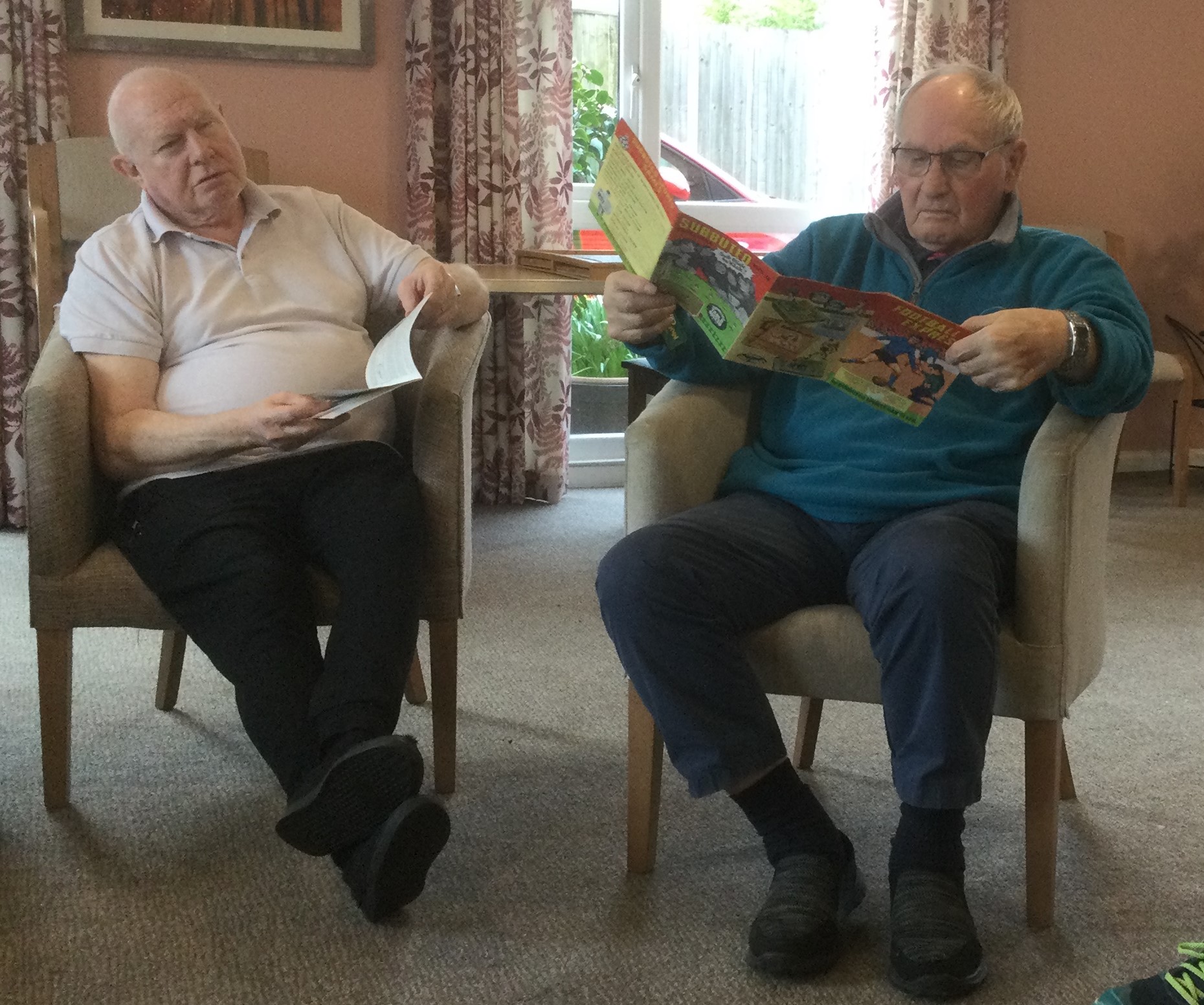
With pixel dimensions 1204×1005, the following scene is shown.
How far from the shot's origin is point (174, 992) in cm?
128

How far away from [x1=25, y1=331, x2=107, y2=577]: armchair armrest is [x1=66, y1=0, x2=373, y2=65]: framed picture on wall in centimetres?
200

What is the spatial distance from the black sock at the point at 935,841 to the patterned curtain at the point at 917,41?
108 inches

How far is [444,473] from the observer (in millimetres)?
1659

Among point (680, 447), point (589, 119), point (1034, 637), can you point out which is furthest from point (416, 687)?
point (589, 119)

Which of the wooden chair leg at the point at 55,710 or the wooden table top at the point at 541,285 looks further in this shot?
the wooden table top at the point at 541,285

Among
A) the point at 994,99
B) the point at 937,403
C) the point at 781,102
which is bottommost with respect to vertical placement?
the point at 937,403

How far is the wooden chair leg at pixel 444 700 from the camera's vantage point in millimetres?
1695

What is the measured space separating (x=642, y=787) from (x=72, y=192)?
6.47 ft

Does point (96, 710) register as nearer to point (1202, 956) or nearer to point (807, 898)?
point (807, 898)

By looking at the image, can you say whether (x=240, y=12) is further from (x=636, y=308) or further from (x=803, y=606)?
(x=803, y=606)

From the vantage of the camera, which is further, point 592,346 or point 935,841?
point 592,346

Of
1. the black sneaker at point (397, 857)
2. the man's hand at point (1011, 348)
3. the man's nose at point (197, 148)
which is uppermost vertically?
the man's nose at point (197, 148)

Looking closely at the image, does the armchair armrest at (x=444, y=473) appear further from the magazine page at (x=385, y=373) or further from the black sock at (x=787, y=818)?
the black sock at (x=787, y=818)

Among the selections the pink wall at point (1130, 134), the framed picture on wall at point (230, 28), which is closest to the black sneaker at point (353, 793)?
the framed picture on wall at point (230, 28)
